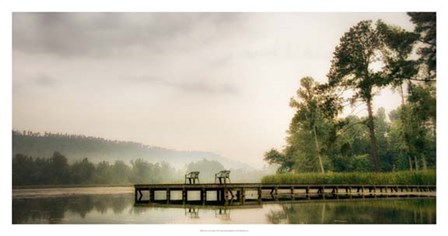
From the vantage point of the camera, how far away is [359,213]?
2595 centimetres

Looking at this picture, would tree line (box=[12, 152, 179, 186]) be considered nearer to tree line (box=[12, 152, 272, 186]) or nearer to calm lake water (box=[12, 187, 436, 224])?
tree line (box=[12, 152, 272, 186])

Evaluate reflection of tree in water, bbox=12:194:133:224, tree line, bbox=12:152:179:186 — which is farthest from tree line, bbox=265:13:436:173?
tree line, bbox=12:152:179:186

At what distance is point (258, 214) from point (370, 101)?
17973mm

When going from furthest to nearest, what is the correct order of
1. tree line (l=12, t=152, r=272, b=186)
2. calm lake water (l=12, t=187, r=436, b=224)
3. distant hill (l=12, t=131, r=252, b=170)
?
tree line (l=12, t=152, r=272, b=186) → distant hill (l=12, t=131, r=252, b=170) → calm lake water (l=12, t=187, r=436, b=224)

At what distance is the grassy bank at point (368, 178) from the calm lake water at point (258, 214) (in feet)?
14.1

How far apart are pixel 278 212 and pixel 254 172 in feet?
88.8

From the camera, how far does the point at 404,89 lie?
36344mm

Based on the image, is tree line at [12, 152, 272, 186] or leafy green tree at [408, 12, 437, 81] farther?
tree line at [12, 152, 272, 186]

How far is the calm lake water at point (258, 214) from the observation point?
78.3 feet

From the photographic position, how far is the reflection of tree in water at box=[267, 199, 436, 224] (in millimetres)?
23625

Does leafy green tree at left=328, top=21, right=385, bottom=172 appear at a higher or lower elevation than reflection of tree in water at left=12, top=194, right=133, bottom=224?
higher
